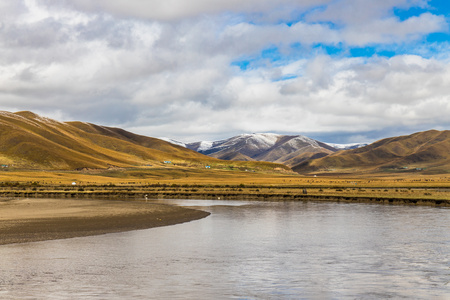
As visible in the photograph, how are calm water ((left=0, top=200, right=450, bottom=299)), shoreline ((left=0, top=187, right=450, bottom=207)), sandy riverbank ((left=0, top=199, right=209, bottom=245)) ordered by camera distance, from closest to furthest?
calm water ((left=0, top=200, right=450, bottom=299)) → sandy riverbank ((left=0, top=199, right=209, bottom=245)) → shoreline ((left=0, top=187, right=450, bottom=207))

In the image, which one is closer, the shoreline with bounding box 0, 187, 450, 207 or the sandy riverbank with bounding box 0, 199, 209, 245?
the sandy riverbank with bounding box 0, 199, 209, 245

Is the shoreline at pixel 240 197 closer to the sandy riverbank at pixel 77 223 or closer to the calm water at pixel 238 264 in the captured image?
the calm water at pixel 238 264

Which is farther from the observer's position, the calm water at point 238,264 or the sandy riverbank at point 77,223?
the sandy riverbank at point 77,223

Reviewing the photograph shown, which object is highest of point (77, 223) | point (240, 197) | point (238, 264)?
point (77, 223)

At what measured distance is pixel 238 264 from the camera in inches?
920

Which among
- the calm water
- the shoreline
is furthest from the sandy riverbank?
the shoreline

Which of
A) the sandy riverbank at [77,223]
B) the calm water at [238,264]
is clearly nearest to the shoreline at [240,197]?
the calm water at [238,264]

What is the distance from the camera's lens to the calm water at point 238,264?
1794cm

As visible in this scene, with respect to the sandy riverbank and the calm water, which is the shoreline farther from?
the sandy riverbank

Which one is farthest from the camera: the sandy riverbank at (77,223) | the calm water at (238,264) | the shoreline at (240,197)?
the shoreline at (240,197)

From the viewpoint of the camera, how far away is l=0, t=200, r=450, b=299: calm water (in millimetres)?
17938

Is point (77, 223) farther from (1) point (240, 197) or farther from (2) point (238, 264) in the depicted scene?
(1) point (240, 197)

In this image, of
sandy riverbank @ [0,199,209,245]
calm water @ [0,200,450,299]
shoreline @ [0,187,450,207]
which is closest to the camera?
calm water @ [0,200,450,299]

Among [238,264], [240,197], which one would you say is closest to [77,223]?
[238,264]
